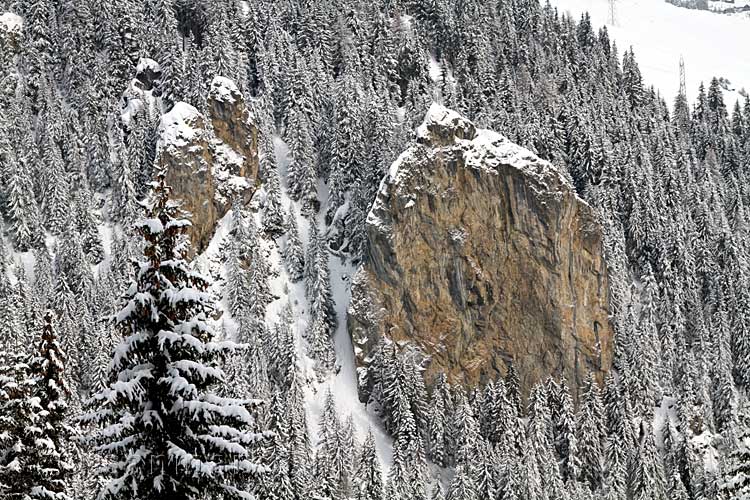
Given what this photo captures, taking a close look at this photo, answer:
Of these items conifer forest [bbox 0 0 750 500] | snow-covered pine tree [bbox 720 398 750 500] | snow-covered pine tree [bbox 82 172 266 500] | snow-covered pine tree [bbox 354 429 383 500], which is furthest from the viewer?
conifer forest [bbox 0 0 750 500]

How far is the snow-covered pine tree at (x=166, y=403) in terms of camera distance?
→ 14.0 meters

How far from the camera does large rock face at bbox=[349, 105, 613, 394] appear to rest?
86438 mm

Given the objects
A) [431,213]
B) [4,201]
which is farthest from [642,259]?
[4,201]

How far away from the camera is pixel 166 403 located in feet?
47.0

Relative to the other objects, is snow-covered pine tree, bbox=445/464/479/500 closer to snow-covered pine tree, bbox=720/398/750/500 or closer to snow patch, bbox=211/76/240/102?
snow-covered pine tree, bbox=720/398/750/500

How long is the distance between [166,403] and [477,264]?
74740 millimetres

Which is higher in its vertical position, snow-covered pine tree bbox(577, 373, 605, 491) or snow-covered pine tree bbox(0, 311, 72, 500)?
snow-covered pine tree bbox(0, 311, 72, 500)

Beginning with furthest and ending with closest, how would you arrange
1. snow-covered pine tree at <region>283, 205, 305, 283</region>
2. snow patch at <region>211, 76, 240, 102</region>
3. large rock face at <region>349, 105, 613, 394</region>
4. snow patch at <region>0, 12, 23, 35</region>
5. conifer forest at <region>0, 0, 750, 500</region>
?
1. snow patch at <region>0, 12, 23, 35</region>
2. snow patch at <region>211, 76, 240, 102</region>
3. snow-covered pine tree at <region>283, 205, 305, 283</region>
4. large rock face at <region>349, 105, 613, 394</region>
5. conifer forest at <region>0, 0, 750, 500</region>

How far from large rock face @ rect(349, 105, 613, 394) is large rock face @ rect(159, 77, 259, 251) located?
18.8m

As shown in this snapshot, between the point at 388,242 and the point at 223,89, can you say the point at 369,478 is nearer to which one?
the point at 388,242

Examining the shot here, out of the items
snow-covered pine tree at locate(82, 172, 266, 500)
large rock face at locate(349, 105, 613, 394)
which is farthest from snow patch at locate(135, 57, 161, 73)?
snow-covered pine tree at locate(82, 172, 266, 500)

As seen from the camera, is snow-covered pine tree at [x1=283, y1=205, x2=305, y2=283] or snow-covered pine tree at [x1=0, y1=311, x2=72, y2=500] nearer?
snow-covered pine tree at [x1=0, y1=311, x2=72, y2=500]

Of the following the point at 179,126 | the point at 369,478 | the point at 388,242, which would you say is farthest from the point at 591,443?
the point at 179,126

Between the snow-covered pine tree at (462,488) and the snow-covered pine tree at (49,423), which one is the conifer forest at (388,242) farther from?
the snow-covered pine tree at (49,423)
